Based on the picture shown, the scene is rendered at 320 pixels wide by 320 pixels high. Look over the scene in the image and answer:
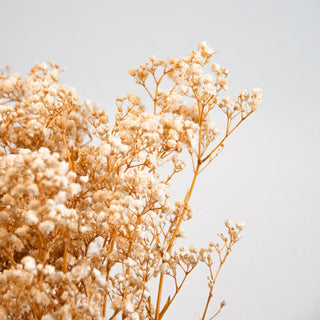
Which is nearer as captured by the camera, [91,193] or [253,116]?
[91,193]

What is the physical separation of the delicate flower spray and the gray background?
3.32ft

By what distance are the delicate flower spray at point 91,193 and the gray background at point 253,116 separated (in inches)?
39.8

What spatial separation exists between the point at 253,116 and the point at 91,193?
4.53 ft

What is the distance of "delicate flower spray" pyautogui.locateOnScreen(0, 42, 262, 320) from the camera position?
510 mm

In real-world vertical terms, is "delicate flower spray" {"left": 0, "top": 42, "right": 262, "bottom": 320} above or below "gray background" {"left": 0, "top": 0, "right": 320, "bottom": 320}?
below

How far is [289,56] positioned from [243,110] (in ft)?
4.18

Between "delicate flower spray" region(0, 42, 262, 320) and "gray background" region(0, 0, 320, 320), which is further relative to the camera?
"gray background" region(0, 0, 320, 320)

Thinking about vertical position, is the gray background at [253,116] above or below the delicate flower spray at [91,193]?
above

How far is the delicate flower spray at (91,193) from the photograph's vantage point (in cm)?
51

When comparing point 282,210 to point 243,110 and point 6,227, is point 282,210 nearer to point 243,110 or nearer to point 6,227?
point 243,110

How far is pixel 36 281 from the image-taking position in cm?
54

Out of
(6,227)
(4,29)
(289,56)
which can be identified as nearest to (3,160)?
(6,227)

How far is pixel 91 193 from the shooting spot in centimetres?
63

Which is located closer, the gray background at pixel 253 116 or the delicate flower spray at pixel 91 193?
the delicate flower spray at pixel 91 193
